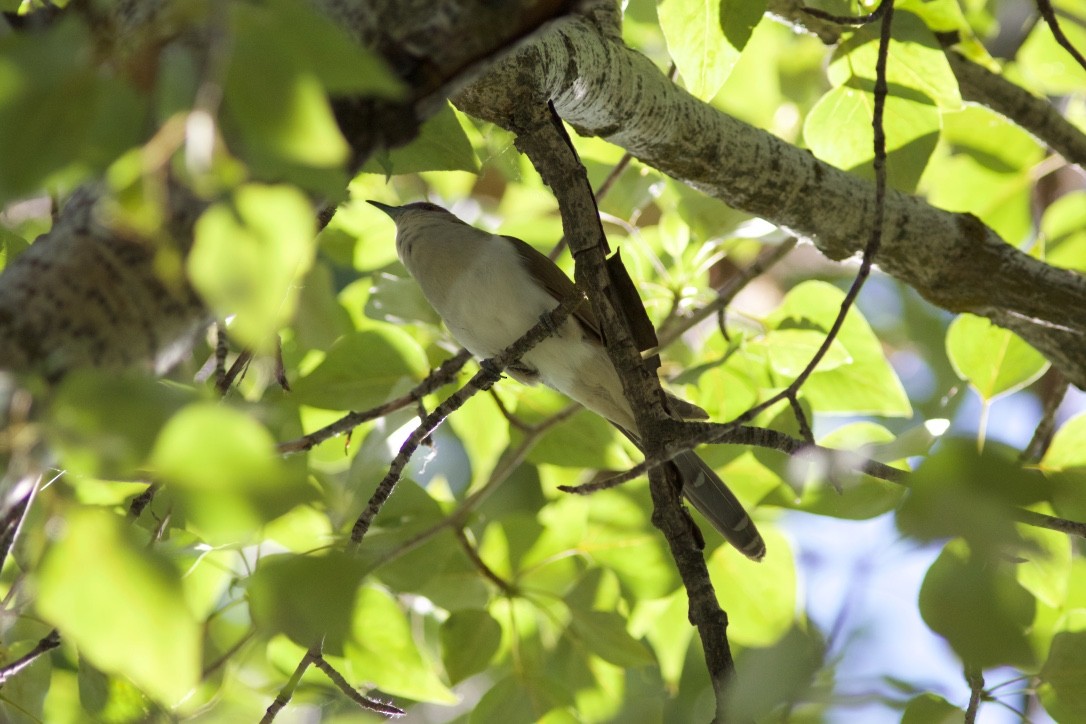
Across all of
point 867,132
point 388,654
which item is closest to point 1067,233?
point 867,132

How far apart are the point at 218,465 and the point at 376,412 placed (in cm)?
134

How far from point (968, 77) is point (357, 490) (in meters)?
1.94

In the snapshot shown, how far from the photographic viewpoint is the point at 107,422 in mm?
585

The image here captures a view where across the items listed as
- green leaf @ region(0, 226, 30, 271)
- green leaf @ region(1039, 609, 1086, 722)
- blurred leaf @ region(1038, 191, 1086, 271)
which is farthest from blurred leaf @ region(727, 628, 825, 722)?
blurred leaf @ region(1038, 191, 1086, 271)

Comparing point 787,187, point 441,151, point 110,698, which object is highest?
point 787,187

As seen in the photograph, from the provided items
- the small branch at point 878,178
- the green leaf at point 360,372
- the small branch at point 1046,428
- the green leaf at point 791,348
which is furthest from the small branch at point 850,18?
the green leaf at point 360,372

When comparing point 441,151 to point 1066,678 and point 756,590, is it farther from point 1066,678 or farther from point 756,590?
point 1066,678

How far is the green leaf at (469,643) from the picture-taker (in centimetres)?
187

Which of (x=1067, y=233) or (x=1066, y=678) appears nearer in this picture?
(x=1066, y=678)

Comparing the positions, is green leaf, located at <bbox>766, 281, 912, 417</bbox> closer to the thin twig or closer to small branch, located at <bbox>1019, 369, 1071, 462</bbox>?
small branch, located at <bbox>1019, 369, 1071, 462</bbox>

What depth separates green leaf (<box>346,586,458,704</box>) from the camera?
1.68m

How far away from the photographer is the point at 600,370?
2.42m

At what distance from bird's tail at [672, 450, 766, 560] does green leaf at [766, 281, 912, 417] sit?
1.02ft

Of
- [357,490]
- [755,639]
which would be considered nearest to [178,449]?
[357,490]
